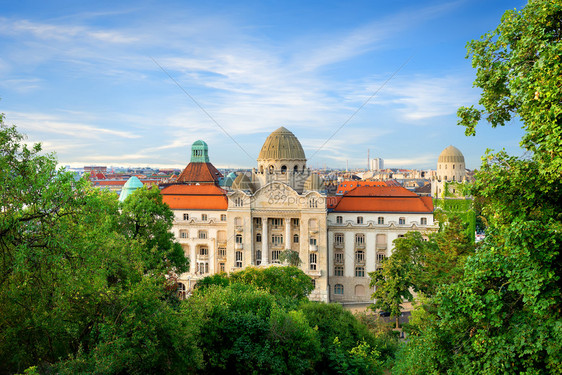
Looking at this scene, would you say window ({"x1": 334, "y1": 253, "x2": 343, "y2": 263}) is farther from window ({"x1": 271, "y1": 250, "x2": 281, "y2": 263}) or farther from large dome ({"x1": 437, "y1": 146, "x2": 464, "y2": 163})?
large dome ({"x1": 437, "y1": 146, "x2": 464, "y2": 163})

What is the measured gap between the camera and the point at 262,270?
168 feet

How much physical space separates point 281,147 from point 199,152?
49.6 meters

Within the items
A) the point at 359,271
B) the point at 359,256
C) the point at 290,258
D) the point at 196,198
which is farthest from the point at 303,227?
the point at 196,198

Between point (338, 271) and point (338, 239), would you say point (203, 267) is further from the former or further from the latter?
point (338, 239)

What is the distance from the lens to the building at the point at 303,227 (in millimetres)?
71000

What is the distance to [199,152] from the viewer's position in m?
122

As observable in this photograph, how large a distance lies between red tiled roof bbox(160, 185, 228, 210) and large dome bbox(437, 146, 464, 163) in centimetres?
6261

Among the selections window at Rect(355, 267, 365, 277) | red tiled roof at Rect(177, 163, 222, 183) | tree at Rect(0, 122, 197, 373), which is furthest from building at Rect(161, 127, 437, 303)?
tree at Rect(0, 122, 197, 373)

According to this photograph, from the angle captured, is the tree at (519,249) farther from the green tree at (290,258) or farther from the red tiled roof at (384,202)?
the red tiled roof at (384,202)

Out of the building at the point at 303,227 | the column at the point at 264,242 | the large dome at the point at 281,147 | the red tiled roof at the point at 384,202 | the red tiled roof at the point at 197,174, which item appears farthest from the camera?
the red tiled roof at the point at 197,174

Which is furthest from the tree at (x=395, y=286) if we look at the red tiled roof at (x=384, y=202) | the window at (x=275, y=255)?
the window at (x=275, y=255)

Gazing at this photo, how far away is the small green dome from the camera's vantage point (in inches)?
4803

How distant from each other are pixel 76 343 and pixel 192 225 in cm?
5405

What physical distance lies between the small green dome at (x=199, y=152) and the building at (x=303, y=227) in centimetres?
4646
